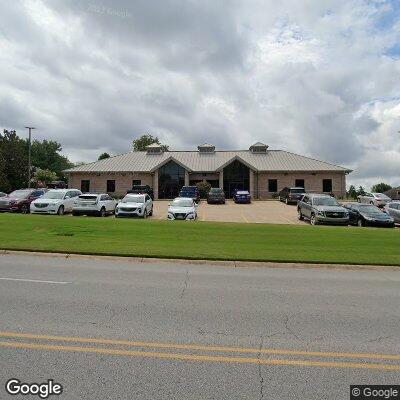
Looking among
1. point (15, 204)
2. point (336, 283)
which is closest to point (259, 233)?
point (336, 283)

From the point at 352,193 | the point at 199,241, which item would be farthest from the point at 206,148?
the point at 199,241

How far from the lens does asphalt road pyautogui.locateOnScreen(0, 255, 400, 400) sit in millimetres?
3826

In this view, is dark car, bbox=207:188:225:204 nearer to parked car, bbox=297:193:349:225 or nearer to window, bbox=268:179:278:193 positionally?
window, bbox=268:179:278:193

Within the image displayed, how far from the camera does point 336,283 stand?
346 inches

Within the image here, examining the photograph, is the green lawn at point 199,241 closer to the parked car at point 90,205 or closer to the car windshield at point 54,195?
the parked car at point 90,205

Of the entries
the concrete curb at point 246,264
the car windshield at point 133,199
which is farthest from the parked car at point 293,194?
the concrete curb at point 246,264

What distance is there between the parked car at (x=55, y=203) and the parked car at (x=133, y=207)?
12.9ft

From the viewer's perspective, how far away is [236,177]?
50219 millimetres

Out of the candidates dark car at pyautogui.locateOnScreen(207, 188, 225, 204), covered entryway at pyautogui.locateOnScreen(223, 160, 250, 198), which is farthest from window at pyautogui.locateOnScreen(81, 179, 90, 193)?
dark car at pyautogui.locateOnScreen(207, 188, 225, 204)

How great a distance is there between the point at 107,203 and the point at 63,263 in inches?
661

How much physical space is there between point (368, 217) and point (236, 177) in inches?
1061

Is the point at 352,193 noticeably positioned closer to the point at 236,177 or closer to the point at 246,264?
the point at 236,177

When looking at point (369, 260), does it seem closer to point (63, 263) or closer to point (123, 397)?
point (63, 263)

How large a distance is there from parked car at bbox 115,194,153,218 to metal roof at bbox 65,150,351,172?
23.1 m
